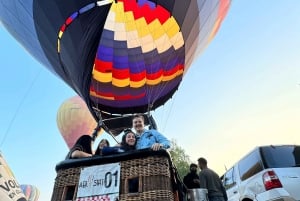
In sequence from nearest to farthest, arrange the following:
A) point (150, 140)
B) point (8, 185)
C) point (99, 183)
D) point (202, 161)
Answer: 1. point (8, 185)
2. point (99, 183)
3. point (150, 140)
4. point (202, 161)

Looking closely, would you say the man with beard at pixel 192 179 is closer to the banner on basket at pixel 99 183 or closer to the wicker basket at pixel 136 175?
the wicker basket at pixel 136 175

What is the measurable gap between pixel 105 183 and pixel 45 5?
3.76m

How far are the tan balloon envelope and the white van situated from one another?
3195 mm

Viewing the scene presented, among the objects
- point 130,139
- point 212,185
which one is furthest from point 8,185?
point 212,185

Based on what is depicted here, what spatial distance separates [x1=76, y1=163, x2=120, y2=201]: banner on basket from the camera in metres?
2.76

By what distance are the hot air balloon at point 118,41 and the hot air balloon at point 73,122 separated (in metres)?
5.99

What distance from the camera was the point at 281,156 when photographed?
432 centimetres

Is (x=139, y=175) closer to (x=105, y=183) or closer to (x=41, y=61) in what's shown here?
(x=105, y=183)

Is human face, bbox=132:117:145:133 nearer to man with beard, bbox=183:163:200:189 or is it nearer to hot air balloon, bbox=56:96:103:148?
man with beard, bbox=183:163:200:189

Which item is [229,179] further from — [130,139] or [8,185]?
[8,185]

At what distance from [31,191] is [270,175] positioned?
817 inches

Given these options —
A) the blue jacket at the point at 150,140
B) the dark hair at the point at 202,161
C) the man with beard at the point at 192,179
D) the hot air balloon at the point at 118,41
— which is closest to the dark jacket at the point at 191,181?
the man with beard at the point at 192,179

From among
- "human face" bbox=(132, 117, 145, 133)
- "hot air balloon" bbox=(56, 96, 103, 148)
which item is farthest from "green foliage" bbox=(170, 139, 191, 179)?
"human face" bbox=(132, 117, 145, 133)

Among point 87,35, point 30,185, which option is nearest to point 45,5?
point 87,35
